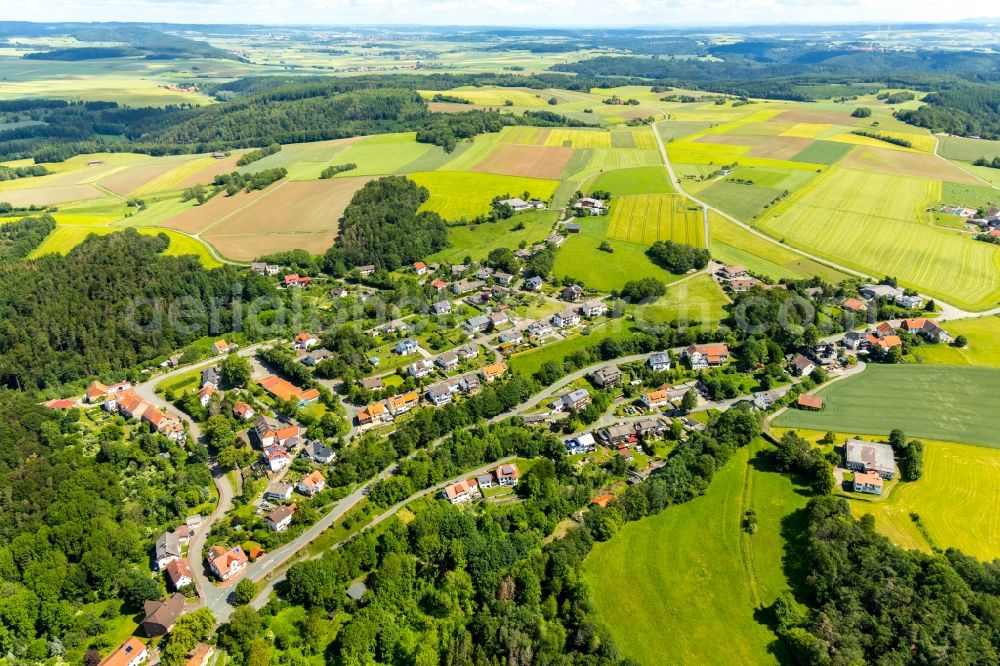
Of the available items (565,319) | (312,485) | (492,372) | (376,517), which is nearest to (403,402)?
(492,372)

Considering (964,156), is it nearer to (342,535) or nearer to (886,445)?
(886,445)

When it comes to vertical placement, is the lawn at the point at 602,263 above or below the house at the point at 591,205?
below

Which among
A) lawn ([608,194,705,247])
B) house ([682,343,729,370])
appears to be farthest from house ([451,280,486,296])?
house ([682,343,729,370])

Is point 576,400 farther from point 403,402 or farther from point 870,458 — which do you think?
point 870,458

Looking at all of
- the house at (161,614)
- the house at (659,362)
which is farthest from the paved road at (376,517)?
the house at (659,362)

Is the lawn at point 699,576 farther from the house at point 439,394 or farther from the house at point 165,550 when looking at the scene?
the house at point 165,550
